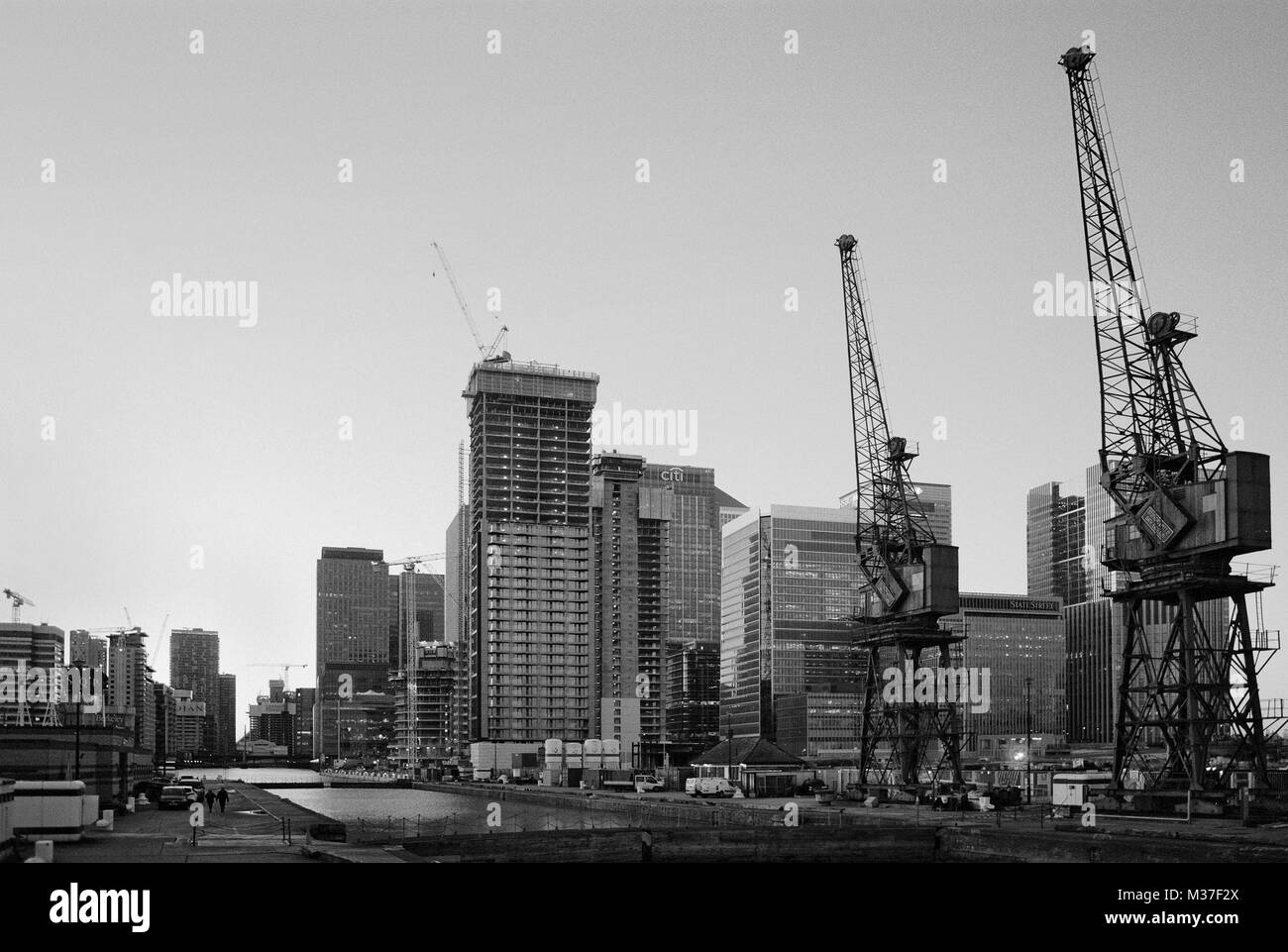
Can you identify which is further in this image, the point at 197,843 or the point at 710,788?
the point at 710,788

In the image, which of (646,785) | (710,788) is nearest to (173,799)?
(710,788)

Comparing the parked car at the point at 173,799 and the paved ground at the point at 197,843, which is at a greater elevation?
the paved ground at the point at 197,843
